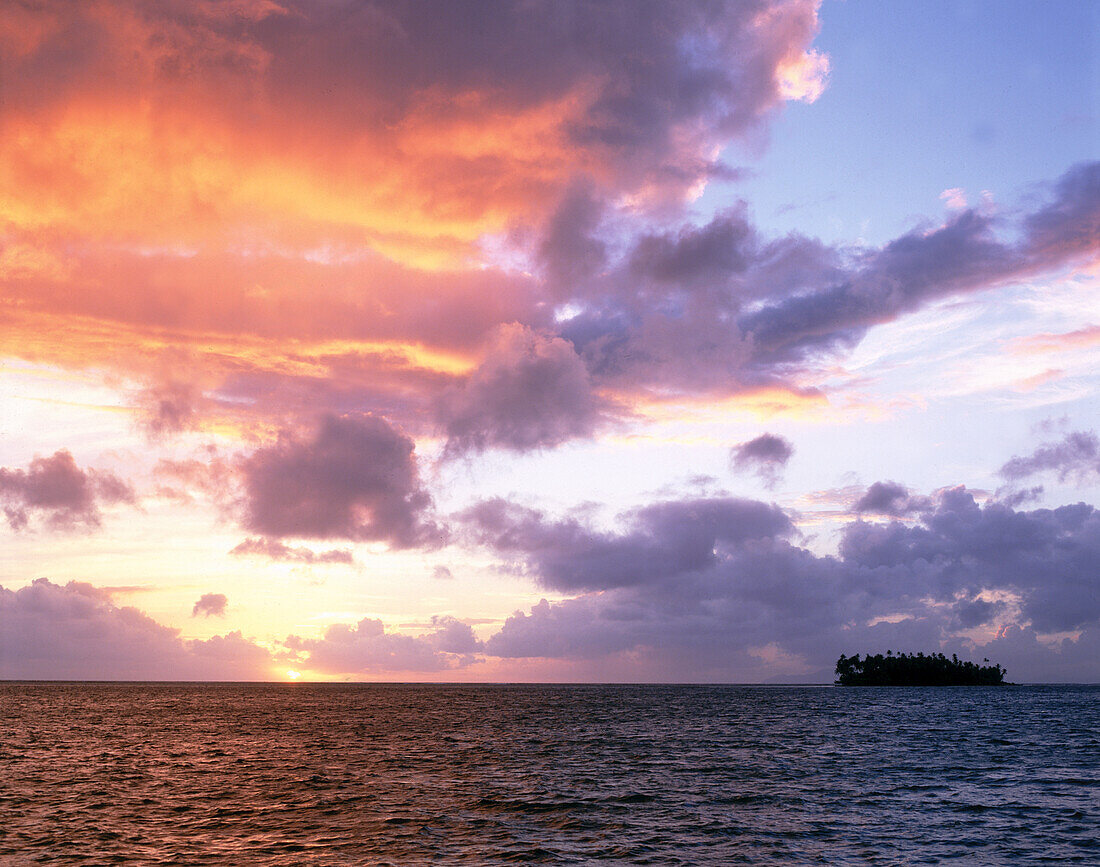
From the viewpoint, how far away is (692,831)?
126ft

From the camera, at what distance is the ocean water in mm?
34469

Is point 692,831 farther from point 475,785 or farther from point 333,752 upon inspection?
point 333,752

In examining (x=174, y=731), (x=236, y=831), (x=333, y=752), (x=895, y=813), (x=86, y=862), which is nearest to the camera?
(x=86, y=862)

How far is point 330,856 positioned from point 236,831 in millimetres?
8246

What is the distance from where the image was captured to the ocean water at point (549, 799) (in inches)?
1357

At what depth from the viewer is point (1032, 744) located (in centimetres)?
8244

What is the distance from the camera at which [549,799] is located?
46781 mm

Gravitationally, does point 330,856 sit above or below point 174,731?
above

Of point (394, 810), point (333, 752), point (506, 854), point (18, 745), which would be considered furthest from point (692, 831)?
point (18, 745)

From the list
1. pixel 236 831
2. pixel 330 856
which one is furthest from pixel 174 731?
pixel 330 856

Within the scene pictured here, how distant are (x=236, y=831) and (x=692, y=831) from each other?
22195mm

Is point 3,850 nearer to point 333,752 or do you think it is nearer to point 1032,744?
point 333,752

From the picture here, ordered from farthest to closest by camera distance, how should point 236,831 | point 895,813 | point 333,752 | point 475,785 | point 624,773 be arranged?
point 333,752, point 624,773, point 475,785, point 895,813, point 236,831

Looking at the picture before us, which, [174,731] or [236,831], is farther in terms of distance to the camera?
[174,731]
